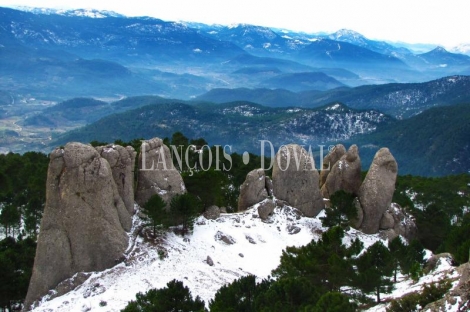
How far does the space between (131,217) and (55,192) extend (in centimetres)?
721

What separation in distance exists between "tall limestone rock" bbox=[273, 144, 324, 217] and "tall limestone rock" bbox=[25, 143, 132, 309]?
20.9 m

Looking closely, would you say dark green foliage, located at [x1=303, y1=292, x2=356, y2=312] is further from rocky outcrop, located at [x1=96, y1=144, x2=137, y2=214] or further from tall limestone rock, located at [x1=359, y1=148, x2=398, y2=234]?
tall limestone rock, located at [x1=359, y1=148, x2=398, y2=234]

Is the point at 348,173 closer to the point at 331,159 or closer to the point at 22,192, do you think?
the point at 331,159

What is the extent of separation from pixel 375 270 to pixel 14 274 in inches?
1064

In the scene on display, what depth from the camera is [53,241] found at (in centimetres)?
3278

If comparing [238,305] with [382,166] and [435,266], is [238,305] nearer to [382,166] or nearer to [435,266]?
[435,266]

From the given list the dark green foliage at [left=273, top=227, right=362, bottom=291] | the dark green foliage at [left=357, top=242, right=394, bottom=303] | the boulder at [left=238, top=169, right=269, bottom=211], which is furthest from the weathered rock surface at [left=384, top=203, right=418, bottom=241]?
the dark green foliage at [left=357, top=242, right=394, bottom=303]

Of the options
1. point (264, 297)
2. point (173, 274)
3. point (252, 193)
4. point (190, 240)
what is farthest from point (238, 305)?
point (252, 193)

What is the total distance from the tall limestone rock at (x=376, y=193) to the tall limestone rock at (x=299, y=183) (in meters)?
5.07

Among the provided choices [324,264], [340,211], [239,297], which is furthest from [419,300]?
[340,211]

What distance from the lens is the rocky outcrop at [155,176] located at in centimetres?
4166

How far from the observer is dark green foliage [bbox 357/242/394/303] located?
94.4 feet

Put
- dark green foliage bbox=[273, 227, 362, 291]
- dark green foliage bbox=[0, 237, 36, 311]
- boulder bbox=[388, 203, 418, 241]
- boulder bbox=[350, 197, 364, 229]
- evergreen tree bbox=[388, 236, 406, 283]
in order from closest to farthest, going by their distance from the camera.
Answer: dark green foliage bbox=[273, 227, 362, 291], evergreen tree bbox=[388, 236, 406, 283], dark green foliage bbox=[0, 237, 36, 311], boulder bbox=[350, 197, 364, 229], boulder bbox=[388, 203, 418, 241]

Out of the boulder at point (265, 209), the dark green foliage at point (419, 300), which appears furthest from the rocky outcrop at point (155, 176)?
the dark green foliage at point (419, 300)
